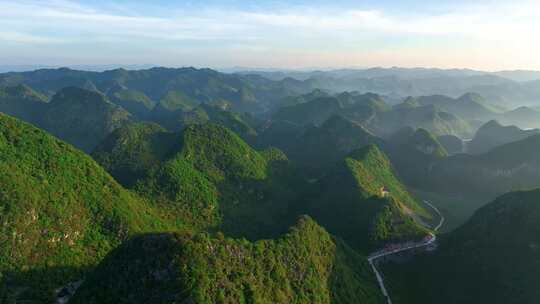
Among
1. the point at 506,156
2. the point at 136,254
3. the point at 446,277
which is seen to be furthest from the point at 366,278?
the point at 506,156

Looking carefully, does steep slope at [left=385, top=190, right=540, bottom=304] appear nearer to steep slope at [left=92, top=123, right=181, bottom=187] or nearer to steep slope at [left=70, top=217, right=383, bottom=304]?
steep slope at [left=70, top=217, right=383, bottom=304]

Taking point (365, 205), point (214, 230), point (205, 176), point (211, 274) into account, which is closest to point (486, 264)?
point (365, 205)

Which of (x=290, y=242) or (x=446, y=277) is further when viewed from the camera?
(x=446, y=277)

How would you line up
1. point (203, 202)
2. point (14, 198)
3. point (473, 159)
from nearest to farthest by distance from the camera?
point (14, 198) < point (203, 202) < point (473, 159)

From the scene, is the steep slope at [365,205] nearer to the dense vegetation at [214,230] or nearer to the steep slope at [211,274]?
the dense vegetation at [214,230]

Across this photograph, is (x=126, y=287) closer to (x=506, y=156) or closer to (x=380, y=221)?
(x=380, y=221)

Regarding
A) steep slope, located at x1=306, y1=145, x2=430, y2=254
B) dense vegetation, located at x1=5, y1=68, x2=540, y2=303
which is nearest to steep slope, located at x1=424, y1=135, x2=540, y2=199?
dense vegetation, located at x1=5, y1=68, x2=540, y2=303

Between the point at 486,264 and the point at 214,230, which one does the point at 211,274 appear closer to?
Result: the point at 214,230

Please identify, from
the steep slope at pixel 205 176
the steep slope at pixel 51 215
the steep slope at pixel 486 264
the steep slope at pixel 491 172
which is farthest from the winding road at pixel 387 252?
the steep slope at pixel 491 172
